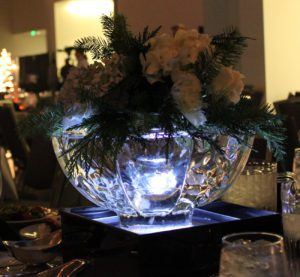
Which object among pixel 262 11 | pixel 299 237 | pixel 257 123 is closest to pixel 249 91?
pixel 257 123

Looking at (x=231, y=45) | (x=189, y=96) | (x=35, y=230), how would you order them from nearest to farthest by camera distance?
(x=189, y=96) < (x=231, y=45) < (x=35, y=230)

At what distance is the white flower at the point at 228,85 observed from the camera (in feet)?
3.09

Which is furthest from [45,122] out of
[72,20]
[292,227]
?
[72,20]

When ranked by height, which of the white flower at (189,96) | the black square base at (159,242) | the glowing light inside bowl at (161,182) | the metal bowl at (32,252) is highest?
the white flower at (189,96)

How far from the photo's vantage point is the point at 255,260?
70 centimetres

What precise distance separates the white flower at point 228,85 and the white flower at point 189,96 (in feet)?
0.15

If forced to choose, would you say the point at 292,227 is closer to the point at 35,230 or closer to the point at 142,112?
the point at 142,112

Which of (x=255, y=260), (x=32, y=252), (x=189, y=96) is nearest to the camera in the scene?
(x=255, y=260)

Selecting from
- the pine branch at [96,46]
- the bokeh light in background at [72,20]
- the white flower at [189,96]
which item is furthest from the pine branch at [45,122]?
the bokeh light in background at [72,20]

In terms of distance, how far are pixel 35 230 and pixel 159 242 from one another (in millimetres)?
624

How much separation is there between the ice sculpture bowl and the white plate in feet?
1.51

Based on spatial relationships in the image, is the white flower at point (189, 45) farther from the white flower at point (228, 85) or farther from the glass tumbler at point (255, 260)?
the glass tumbler at point (255, 260)

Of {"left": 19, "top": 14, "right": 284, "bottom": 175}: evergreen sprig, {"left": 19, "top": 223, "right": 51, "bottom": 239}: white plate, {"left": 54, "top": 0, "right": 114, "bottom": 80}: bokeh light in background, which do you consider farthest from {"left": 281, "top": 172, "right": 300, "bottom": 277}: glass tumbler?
{"left": 54, "top": 0, "right": 114, "bottom": 80}: bokeh light in background

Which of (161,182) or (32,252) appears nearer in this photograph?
(161,182)
